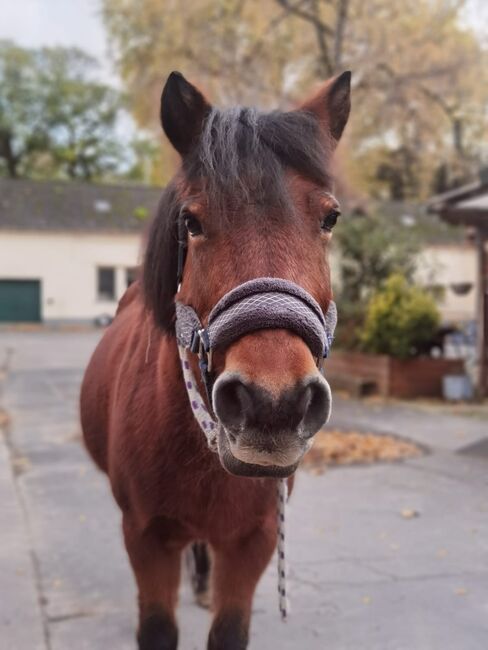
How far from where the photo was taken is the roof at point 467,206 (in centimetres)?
914

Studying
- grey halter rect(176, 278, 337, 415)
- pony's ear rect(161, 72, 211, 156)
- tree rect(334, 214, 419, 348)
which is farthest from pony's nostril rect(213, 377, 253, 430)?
tree rect(334, 214, 419, 348)

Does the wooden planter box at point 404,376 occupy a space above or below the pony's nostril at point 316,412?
below

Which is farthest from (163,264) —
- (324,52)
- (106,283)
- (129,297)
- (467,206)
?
(106,283)

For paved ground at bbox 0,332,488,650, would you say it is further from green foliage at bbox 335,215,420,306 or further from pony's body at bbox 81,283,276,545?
green foliage at bbox 335,215,420,306

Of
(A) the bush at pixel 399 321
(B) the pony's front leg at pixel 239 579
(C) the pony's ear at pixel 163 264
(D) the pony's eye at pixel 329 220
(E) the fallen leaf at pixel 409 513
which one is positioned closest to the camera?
(D) the pony's eye at pixel 329 220

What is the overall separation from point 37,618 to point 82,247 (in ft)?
93.6

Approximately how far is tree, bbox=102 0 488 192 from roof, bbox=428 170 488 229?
5.21 feet

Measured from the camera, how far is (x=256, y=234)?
1646 millimetres

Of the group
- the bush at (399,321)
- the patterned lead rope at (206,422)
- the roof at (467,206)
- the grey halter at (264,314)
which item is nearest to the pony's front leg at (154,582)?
the patterned lead rope at (206,422)

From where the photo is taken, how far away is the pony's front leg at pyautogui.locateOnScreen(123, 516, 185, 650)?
7.81 feet

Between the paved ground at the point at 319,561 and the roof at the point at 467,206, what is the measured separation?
375 centimetres

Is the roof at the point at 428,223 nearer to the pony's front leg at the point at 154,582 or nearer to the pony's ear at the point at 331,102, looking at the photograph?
the pony's ear at the point at 331,102

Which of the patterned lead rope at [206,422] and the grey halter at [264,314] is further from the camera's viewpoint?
the patterned lead rope at [206,422]

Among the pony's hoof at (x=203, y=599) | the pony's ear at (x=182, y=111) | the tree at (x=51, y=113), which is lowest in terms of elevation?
the pony's hoof at (x=203, y=599)
